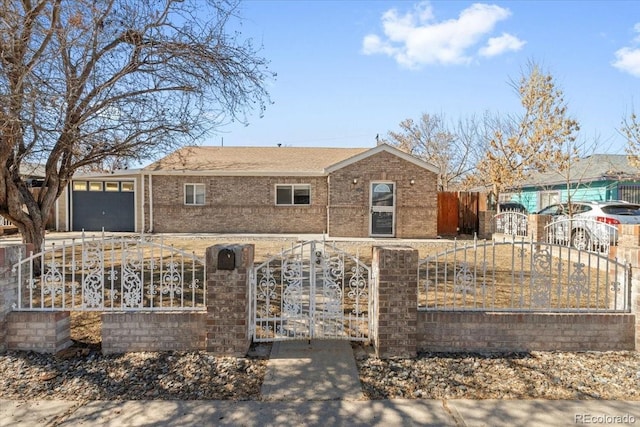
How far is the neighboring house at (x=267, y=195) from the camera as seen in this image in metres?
14.6

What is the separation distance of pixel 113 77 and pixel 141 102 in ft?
1.91

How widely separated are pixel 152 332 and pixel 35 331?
4.07 feet

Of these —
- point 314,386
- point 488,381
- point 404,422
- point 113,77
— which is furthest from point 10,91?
point 488,381

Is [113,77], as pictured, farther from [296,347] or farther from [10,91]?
[296,347]

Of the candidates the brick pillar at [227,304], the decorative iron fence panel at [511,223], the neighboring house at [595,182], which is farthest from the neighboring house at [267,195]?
the brick pillar at [227,304]

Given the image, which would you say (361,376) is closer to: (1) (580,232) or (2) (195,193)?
(1) (580,232)

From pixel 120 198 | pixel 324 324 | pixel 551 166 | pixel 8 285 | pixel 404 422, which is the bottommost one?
pixel 404 422

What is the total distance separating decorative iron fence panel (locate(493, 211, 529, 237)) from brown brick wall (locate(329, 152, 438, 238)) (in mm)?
2577

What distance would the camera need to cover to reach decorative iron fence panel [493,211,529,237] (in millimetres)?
12995

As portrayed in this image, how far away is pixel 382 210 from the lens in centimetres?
1477

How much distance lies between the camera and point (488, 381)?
11.6ft

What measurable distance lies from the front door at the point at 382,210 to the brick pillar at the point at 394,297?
35.8 feet

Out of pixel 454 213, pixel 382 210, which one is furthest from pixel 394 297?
pixel 454 213

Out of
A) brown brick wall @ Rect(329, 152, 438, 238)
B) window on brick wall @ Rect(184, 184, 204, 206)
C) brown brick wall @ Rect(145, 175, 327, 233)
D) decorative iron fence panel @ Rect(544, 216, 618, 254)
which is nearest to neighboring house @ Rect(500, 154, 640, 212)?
brown brick wall @ Rect(329, 152, 438, 238)
